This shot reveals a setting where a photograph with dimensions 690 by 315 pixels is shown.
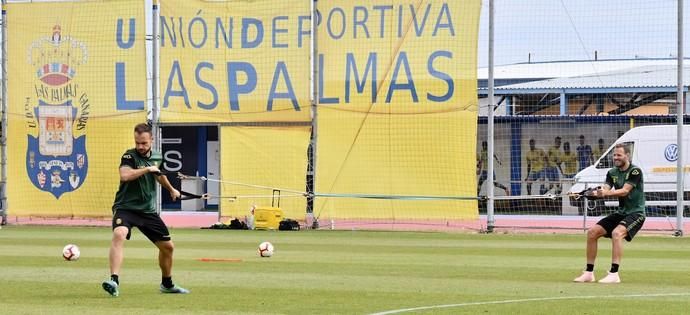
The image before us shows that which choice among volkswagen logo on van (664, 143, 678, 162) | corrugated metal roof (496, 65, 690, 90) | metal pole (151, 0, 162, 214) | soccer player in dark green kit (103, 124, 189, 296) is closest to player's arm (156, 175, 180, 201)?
soccer player in dark green kit (103, 124, 189, 296)

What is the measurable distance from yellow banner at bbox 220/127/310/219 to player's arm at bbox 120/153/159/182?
563 inches

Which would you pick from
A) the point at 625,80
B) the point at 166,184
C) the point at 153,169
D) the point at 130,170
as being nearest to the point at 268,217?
the point at 166,184

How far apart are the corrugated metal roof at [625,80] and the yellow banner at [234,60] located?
45.6ft

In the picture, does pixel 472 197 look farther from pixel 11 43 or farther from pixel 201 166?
pixel 201 166

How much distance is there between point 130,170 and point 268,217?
14.4 m

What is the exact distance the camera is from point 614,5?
2631cm

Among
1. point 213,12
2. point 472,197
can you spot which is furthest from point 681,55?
point 213,12

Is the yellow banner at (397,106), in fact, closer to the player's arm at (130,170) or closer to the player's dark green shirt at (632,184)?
the player's dark green shirt at (632,184)

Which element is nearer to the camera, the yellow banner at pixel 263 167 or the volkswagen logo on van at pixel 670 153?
the yellow banner at pixel 263 167

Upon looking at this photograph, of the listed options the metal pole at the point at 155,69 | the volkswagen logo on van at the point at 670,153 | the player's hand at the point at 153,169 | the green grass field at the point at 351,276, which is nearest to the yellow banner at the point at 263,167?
the metal pole at the point at 155,69

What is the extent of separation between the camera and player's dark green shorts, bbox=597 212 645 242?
48.5 ft

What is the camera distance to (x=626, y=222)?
14.8m

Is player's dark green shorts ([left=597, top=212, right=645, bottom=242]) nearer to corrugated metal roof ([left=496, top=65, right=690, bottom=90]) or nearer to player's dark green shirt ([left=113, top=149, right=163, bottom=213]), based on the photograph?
player's dark green shirt ([left=113, top=149, right=163, bottom=213])

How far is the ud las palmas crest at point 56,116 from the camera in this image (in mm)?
28688
